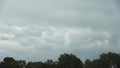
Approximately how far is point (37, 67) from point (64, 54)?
1914 centimetres

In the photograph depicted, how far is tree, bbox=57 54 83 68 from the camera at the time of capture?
6471 inches

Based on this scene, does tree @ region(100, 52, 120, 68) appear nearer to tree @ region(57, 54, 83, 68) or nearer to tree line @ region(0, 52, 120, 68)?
tree line @ region(0, 52, 120, 68)

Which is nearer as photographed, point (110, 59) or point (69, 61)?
point (69, 61)

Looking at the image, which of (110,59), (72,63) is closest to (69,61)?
(72,63)

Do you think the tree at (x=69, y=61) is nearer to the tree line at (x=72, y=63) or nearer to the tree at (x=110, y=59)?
the tree line at (x=72, y=63)

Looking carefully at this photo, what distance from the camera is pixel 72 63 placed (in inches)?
6531

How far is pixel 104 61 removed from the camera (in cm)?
19350

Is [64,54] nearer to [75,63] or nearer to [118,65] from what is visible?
[75,63]

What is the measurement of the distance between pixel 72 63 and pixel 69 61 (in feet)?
8.75

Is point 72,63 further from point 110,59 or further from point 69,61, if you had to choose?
point 110,59

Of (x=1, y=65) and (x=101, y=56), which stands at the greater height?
(x=101, y=56)

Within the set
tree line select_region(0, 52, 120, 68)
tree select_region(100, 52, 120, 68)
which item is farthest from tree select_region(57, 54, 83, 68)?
tree select_region(100, 52, 120, 68)

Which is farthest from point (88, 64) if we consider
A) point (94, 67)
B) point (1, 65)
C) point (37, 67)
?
point (1, 65)

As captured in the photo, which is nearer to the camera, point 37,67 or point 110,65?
point 37,67
